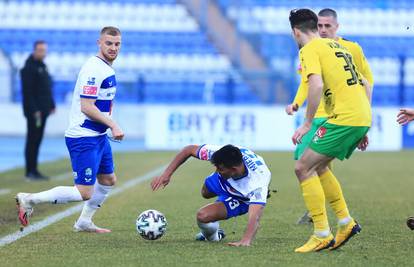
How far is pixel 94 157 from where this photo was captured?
7875 millimetres

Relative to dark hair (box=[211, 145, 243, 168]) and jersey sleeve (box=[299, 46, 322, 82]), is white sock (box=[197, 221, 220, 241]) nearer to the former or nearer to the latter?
dark hair (box=[211, 145, 243, 168])

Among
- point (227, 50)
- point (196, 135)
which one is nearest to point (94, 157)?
point (196, 135)

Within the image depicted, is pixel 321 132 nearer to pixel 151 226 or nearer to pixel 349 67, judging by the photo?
pixel 349 67

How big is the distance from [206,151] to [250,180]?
0.42 m

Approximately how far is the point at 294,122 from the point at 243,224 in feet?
47.7

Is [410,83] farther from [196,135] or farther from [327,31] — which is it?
[327,31]

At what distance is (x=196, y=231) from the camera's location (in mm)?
8328

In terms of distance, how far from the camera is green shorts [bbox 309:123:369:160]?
6.80m

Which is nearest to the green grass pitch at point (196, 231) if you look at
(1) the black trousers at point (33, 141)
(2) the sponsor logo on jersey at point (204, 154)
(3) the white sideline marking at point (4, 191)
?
(3) the white sideline marking at point (4, 191)

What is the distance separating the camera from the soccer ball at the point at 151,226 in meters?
7.52

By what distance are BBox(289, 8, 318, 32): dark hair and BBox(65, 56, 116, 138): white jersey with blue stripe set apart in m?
1.79

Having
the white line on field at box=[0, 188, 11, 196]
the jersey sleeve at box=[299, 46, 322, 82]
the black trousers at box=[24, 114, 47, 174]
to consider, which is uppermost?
the jersey sleeve at box=[299, 46, 322, 82]

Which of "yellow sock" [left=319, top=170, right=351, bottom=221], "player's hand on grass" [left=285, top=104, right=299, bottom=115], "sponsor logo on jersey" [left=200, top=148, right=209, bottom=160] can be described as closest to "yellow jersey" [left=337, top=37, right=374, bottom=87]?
"player's hand on grass" [left=285, top=104, right=299, bottom=115]

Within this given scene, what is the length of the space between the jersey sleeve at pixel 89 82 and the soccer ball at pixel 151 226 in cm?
109
